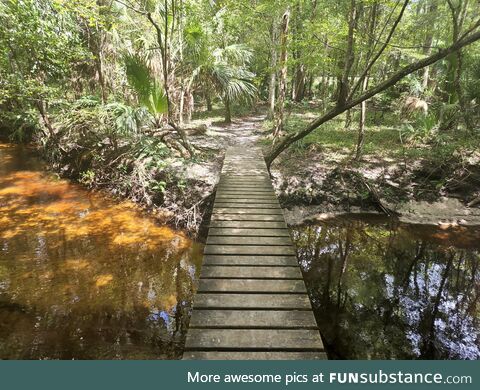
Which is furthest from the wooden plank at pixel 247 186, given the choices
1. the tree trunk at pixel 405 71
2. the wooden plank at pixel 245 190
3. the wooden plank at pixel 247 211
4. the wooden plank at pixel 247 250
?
the wooden plank at pixel 247 250

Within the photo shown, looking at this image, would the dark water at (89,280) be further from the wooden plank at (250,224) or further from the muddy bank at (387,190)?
the muddy bank at (387,190)

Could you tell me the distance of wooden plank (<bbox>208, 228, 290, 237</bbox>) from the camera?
4.83 metres

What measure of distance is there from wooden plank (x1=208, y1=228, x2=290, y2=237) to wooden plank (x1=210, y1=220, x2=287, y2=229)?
12 cm

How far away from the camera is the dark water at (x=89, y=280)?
4.34 m

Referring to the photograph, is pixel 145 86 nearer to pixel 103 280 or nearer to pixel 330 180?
pixel 103 280

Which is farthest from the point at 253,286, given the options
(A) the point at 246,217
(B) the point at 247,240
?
(A) the point at 246,217

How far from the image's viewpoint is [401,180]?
929cm

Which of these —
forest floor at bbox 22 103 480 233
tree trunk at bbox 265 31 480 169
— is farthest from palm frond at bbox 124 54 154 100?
tree trunk at bbox 265 31 480 169

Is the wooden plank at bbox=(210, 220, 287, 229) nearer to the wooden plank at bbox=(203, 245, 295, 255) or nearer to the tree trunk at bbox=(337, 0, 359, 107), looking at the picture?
the wooden plank at bbox=(203, 245, 295, 255)

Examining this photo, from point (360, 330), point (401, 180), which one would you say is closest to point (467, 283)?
point (360, 330)

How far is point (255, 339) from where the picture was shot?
2.82 metres

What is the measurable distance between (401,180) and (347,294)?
17.3 ft

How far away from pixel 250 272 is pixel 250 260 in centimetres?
28
